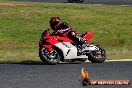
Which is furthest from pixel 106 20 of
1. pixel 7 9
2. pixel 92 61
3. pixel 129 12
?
pixel 92 61

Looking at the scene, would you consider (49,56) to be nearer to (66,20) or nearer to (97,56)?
(97,56)

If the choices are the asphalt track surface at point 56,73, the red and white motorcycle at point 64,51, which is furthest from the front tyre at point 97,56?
the asphalt track surface at point 56,73

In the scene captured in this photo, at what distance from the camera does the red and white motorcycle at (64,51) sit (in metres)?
15.0

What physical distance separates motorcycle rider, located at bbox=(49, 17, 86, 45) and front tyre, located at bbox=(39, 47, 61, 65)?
2.12 feet

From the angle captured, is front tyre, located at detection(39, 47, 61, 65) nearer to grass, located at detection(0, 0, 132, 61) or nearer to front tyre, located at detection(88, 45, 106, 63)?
front tyre, located at detection(88, 45, 106, 63)

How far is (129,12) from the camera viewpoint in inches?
1508

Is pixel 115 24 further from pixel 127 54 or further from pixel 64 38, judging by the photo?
pixel 64 38

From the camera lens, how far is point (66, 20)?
32812mm

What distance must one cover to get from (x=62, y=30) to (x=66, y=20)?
57.6 ft

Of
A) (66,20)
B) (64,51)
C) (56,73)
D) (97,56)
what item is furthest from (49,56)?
(66,20)

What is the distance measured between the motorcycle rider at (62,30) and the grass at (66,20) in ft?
8.81

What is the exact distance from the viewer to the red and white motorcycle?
589 inches

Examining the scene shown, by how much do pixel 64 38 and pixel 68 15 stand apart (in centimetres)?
1962

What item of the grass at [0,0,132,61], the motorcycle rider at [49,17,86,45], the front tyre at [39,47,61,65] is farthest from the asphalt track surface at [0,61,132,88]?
the grass at [0,0,132,61]
